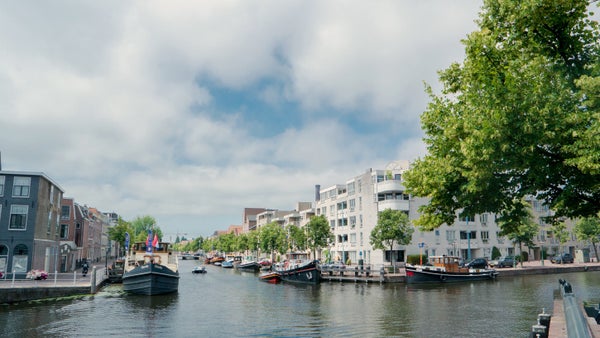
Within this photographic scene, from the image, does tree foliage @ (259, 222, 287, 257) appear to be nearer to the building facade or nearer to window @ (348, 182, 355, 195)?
window @ (348, 182, 355, 195)

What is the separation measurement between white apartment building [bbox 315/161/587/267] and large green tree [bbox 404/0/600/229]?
50011 millimetres

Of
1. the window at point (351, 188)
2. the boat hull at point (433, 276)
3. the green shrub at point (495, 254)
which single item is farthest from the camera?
the window at point (351, 188)

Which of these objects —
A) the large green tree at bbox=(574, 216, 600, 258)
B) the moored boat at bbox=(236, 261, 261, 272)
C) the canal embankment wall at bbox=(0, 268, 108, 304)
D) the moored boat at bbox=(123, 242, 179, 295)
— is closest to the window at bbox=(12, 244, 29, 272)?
the canal embankment wall at bbox=(0, 268, 108, 304)

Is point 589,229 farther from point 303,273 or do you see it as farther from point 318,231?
point 303,273

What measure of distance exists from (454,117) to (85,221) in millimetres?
84609

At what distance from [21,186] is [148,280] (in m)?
19.4

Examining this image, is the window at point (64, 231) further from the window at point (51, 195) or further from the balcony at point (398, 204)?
the balcony at point (398, 204)

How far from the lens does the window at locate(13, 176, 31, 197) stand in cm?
4675

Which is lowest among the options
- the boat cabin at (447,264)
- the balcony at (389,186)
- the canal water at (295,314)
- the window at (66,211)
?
the canal water at (295,314)

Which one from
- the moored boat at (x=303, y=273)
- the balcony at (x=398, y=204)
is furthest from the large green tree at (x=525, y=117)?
the balcony at (x=398, y=204)

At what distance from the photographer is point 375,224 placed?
243 feet

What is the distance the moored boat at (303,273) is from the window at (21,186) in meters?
32.6

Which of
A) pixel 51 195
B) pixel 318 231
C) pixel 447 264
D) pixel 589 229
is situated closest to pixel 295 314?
pixel 447 264

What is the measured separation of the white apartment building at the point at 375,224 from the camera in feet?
235
